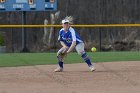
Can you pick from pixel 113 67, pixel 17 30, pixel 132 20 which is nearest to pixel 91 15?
pixel 132 20

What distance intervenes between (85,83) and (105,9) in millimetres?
23561

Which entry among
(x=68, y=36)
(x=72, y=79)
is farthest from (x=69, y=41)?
(x=72, y=79)

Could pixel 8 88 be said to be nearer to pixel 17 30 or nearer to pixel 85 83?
pixel 85 83

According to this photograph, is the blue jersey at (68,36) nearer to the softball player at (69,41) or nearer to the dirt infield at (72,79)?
the softball player at (69,41)

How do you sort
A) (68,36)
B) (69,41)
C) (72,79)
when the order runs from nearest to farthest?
(72,79)
(68,36)
(69,41)

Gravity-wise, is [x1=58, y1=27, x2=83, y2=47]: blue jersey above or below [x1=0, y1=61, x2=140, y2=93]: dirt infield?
above

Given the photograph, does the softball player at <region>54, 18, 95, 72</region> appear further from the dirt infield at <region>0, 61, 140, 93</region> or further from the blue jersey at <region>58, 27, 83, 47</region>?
the dirt infield at <region>0, 61, 140, 93</region>

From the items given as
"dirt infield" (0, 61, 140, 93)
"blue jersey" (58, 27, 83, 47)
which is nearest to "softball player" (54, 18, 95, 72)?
"blue jersey" (58, 27, 83, 47)

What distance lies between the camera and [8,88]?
10.7m

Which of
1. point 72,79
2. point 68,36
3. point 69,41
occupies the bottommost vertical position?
point 72,79

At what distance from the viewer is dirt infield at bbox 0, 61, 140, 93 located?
1047 cm

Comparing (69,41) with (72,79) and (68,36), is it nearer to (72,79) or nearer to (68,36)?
(68,36)

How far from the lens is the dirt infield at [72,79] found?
10.5 m

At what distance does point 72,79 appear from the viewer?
12109 millimetres
